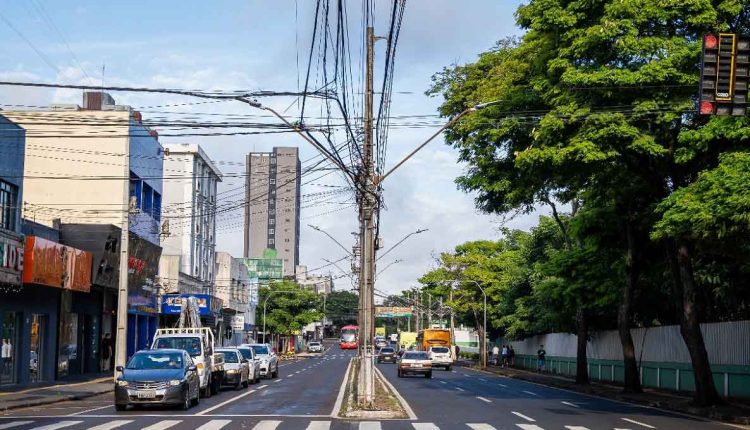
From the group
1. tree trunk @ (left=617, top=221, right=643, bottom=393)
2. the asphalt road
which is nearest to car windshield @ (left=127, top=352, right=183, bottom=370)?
the asphalt road

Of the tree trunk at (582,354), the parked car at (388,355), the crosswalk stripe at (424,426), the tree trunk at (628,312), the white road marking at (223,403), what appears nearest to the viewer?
the crosswalk stripe at (424,426)

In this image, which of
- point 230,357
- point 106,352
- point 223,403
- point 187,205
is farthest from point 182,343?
point 187,205

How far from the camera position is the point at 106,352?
4650 cm

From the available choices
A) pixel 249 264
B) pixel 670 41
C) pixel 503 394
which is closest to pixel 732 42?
pixel 670 41

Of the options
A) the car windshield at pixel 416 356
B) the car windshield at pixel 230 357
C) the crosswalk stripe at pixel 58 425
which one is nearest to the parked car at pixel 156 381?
the crosswalk stripe at pixel 58 425

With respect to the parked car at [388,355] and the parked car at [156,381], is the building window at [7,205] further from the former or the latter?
the parked car at [388,355]

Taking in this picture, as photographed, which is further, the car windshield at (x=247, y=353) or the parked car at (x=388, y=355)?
the parked car at (x=388, y=355)

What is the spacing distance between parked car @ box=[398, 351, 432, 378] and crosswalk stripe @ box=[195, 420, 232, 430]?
28876mm

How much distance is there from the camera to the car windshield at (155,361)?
24.3m

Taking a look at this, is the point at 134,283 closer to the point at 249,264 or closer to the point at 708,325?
the point at 708,325

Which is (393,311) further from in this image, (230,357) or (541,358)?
(230,357)

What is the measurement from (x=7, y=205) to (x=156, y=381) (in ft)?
40.0

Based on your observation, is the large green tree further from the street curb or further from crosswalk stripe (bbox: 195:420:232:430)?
the street curb

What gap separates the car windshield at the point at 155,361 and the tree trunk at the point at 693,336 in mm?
14193
